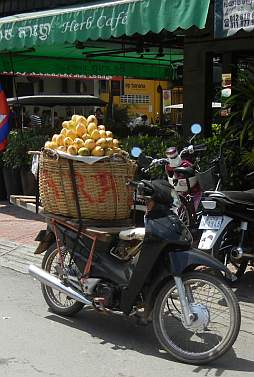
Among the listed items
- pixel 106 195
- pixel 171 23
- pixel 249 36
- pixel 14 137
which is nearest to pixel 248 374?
pixel 106 195

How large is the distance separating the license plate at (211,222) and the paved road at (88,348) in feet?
2.60

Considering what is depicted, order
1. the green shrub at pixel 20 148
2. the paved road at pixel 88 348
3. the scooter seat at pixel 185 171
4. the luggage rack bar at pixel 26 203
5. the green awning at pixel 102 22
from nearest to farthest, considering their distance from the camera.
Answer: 1. the paved road at pixel 88 348
2. the luggage rack bar at pixel 26 203
3. the scooter seat at pixel 185 171
4. the green awning at pixel 102 22
5. the green shrub at pixel 20 148

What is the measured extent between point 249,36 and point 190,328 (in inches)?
244

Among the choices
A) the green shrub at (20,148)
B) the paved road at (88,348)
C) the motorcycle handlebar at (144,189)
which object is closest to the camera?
the paved road at (88,348)

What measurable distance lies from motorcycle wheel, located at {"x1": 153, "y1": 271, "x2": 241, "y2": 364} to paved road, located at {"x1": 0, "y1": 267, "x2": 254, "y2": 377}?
12 centimetres

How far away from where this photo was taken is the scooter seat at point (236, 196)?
5.56m


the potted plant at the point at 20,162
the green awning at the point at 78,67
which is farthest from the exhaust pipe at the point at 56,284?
the green awning at the point at 78,67

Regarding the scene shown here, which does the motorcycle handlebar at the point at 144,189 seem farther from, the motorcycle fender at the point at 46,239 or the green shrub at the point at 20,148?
the green shrub at the point at 20,148

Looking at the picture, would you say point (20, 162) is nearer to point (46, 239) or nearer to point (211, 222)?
point (46, 239)

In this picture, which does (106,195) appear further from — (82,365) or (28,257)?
(28,257)

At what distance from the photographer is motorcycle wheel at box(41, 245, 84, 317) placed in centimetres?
520

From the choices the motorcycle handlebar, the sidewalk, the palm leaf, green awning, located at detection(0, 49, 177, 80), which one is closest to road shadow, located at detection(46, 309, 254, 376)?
the motorcycle handlebar

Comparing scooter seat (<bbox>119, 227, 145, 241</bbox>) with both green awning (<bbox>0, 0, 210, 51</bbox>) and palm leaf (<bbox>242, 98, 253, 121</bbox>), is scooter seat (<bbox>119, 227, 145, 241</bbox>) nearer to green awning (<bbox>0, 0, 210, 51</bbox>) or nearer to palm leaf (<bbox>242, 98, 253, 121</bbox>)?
palm leaf (<bbox>242, 98, 253, 121</bbox>)

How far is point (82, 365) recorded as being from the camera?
4.20 m
